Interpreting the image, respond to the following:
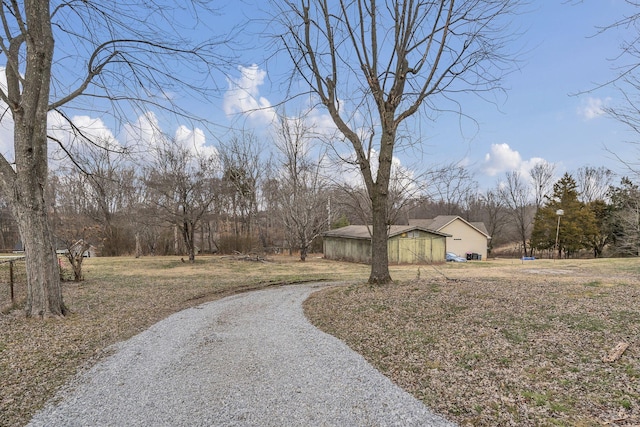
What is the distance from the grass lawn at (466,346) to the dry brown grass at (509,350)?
12 millimetres

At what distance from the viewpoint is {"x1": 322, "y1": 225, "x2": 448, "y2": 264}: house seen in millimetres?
24711

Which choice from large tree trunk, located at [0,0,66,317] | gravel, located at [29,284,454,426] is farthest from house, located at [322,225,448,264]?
large tree trunk, located at [0,0,66,317]

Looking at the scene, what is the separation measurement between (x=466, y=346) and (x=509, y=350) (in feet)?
1.56

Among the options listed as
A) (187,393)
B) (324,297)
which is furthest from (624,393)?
(324,297)

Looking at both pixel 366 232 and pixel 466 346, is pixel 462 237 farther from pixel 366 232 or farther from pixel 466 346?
pixel 466 346

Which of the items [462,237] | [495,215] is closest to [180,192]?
[462,237]

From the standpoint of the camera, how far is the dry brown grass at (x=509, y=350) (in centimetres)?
296

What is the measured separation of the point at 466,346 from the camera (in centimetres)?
435

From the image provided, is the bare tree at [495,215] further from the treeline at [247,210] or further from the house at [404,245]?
the house at [404,245]

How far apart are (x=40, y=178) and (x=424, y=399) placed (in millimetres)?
6951

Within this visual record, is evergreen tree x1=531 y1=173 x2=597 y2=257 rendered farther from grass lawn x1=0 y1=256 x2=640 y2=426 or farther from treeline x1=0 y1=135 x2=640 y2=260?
grass lawn x1=0 y1=256 x2=640 y2=426

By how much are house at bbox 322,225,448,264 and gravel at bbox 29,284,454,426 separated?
63.0 ft

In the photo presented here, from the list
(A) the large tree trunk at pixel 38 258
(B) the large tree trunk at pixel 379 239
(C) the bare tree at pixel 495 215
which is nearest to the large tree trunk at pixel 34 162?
(A) the large tree trunk at pixel 38 258

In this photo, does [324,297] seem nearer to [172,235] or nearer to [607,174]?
[172,235]
